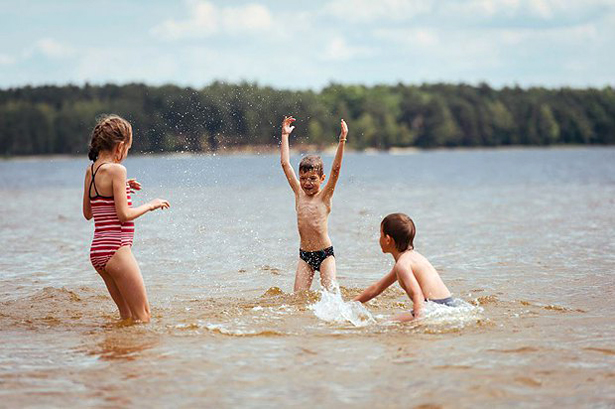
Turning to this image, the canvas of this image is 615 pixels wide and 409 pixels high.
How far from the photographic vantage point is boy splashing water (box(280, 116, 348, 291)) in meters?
8.34

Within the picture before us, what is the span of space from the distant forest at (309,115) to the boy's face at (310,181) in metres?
67.2

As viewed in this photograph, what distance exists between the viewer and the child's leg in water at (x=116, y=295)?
6.71 metres

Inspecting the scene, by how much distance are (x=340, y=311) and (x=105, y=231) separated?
229 centimetres

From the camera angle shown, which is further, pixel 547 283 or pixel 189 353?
pixel 547 283

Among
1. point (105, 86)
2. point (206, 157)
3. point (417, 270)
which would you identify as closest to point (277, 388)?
point (417, 270)

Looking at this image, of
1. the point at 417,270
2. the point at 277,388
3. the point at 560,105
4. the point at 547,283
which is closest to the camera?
the point at 277,388

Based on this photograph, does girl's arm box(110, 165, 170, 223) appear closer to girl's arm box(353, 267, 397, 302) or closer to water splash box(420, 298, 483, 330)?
girl's arm box(353, 267, 397, 302)

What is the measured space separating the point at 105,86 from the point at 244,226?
411ft

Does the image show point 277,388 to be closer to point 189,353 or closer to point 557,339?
point 189,353

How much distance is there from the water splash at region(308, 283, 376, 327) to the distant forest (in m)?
68.1

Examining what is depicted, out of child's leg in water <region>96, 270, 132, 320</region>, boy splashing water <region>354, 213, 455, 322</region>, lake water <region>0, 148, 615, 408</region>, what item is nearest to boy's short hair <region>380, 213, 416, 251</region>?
boy splashing water <region>354, 213, 455, 322</region>

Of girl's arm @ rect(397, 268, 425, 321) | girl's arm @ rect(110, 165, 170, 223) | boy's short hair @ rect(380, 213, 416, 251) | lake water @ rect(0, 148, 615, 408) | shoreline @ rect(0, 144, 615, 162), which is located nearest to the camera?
lake water @ rect(0, 148, 615, 408)

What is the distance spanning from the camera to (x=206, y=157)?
360 feet

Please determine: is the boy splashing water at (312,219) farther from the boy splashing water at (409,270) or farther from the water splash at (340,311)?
the boy splashing water at (409,270)
